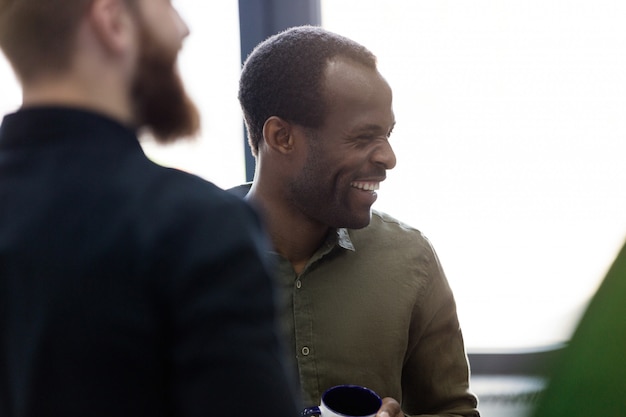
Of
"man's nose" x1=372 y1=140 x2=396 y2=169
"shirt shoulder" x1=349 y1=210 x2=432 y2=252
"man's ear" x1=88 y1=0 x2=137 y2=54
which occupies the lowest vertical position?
"shirt shoulder" x1=349 y1=210 x2=432 y2=252

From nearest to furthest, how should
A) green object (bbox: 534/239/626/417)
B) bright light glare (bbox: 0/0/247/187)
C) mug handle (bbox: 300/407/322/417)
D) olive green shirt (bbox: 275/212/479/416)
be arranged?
green object (bbox: 534/239/626/417) < mug handle (bbox: 300/407/322/417) < olive green shirt (bbox: 275/212/479/416) < bright light glare (bbox: 0/0/247/187)

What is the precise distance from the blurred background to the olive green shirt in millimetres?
276

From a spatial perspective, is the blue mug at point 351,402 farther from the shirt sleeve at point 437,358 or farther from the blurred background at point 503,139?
the blurred background at point 503,139

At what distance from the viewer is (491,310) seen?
1.62 metres

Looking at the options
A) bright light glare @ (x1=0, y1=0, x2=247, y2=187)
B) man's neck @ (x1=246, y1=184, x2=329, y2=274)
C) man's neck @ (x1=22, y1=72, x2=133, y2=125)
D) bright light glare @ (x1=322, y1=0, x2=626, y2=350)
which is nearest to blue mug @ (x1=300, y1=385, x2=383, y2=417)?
man's neck @ (x1=246, y1=184, x2=329, y2=274)

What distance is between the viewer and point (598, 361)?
0.19 m

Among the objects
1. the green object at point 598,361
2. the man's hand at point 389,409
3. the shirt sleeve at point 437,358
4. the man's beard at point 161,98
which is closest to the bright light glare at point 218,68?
the shirt sleeve at point 437,358

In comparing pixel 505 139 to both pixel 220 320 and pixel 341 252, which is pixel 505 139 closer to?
pixel 341 252

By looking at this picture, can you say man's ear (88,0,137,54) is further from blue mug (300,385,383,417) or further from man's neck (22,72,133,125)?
blue mug (300,385,383,417)

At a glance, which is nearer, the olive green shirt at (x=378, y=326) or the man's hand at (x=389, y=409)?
the man's hand at (x=389, y=409)

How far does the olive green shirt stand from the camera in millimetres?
1221

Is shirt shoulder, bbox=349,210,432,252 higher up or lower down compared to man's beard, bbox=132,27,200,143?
lower down

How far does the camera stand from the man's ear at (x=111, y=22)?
52cm

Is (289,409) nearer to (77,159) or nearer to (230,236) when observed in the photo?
(230,236)
